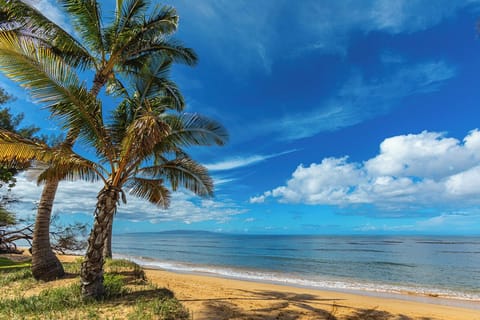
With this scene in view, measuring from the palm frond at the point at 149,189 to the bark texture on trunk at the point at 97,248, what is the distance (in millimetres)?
1170

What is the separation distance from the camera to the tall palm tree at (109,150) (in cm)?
570

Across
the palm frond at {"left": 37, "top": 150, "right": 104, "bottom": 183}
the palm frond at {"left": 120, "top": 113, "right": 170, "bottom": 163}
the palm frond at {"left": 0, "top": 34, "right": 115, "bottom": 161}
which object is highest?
the palm frond at {"left": 0, "top": 34, "right": 115, "bottom": 161}

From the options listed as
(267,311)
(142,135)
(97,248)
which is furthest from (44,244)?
(267,311)

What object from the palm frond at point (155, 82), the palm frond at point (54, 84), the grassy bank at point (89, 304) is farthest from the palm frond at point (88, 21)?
the grassy bank at point (89, 304)

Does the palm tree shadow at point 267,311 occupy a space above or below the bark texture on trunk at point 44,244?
below

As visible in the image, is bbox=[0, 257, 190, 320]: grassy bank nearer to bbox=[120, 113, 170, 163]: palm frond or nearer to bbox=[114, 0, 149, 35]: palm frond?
bbox=[120, 113, 170, 163]: palm frond

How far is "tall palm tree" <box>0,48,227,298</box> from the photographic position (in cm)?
570

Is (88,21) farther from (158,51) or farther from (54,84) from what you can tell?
(54,84)

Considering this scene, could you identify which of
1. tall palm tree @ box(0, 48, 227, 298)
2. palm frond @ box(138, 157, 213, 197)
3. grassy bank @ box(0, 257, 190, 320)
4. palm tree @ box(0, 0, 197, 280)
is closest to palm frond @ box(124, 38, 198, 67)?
palm tree @ box(0, 0, 197, 280)

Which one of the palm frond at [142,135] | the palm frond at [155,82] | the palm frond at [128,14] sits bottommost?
the palm frond at [142,135]

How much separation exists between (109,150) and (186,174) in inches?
79.7

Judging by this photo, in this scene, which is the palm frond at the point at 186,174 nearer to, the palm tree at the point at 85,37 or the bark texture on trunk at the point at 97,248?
the bark texture on trunk at the point at 97,248

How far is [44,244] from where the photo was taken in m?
8.70

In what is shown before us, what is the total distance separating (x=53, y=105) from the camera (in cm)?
584
